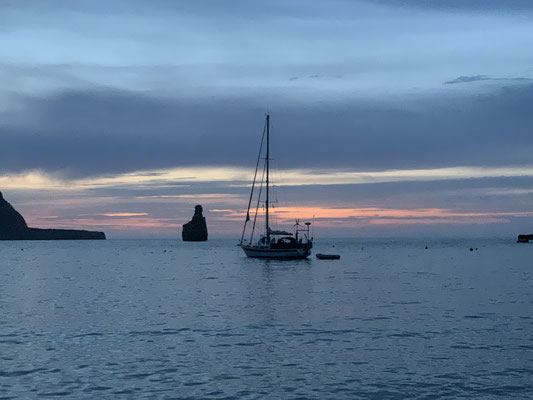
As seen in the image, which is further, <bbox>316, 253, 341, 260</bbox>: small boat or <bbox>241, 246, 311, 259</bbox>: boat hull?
<bbox>316, 253, 341, 260</bbox>: small boat

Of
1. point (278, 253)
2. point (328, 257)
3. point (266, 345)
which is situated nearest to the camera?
point (266, 345)

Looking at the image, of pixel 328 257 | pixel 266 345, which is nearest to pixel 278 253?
pixel 328 257

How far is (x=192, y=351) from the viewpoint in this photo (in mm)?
29812

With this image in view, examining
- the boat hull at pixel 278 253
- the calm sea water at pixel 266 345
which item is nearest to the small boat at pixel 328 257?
the boat hull at pixel 278 253

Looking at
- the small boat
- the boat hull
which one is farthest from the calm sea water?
the small boat

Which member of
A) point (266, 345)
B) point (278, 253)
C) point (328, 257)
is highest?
point (278, 253)

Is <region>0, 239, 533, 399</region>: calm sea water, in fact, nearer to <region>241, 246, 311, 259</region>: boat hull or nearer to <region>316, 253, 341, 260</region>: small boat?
<region>241, 246, 311, 259</region>: boat hull

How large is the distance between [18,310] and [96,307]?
5753mm

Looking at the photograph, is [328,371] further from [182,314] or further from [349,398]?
[182,314]

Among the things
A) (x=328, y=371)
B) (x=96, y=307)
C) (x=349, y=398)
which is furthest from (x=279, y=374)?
(x=96, y=307)

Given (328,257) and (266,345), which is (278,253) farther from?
(266,345)

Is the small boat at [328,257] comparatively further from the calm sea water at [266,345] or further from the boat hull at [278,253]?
the calm sea water at [266,345]

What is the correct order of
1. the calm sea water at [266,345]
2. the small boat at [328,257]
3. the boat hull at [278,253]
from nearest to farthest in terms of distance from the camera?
1. the calm sea water at [266,345]
2. the boat hull at [278,253]
3. the small boat at [328,257]

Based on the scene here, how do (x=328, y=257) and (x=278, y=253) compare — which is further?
(x=328, y=257)
